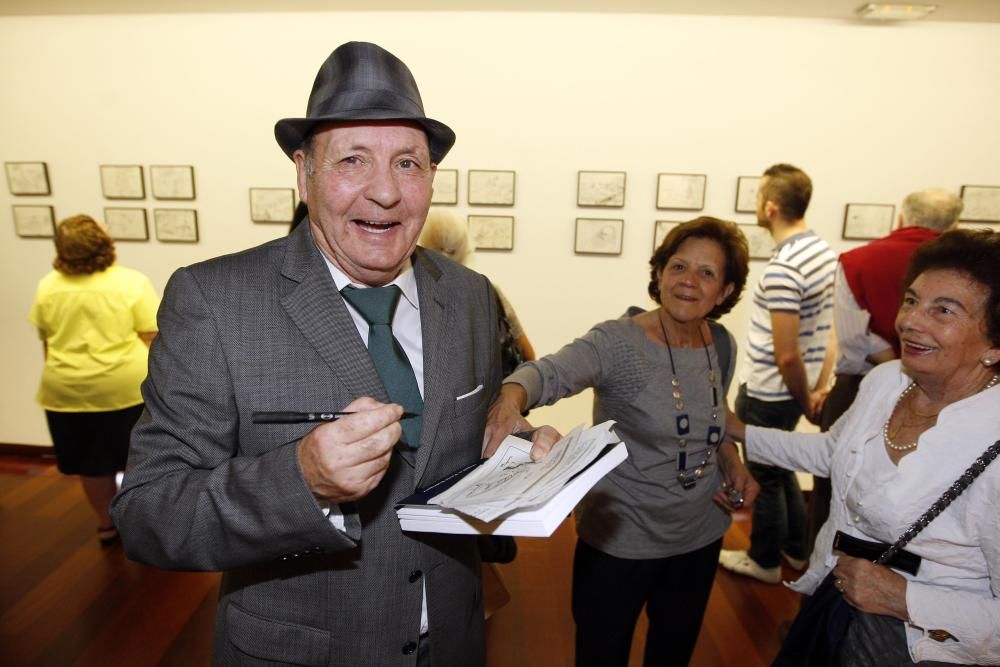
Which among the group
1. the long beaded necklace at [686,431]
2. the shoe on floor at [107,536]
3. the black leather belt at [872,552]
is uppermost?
the long beaded necklace at [686,431]

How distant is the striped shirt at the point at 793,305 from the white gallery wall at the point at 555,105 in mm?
1037

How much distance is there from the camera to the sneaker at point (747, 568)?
3514mm

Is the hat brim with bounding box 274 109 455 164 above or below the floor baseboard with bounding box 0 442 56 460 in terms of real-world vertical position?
above

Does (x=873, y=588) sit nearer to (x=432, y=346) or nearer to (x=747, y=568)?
(x=432, y=346)

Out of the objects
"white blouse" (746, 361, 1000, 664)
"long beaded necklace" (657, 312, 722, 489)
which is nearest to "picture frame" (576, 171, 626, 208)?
"long beaded necklace" (657, 312, 722, 489)

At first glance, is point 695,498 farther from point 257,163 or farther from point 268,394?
point 257,163


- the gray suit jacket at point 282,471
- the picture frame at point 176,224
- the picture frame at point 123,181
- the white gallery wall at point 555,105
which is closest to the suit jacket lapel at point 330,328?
the gray suit jacket at point 282,471

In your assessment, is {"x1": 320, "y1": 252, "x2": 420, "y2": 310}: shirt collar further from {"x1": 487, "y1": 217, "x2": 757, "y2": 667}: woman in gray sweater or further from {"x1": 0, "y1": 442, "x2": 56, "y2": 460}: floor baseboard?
{"x1": 0, "y1": 442, "x2": 56, "y2": 460}: floor baseboard

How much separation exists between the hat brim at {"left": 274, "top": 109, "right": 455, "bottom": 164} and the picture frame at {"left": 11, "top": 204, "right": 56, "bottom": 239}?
445cm

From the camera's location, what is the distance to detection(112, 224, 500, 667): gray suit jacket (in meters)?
1.01

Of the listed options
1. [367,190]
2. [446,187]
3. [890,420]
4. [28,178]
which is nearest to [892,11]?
[446,187]

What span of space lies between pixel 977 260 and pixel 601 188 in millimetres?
2977

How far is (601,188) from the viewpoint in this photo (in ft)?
14.0

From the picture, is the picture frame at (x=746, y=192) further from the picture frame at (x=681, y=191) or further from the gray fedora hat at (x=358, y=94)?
the gray fedora hat at (x=358, y=94)
